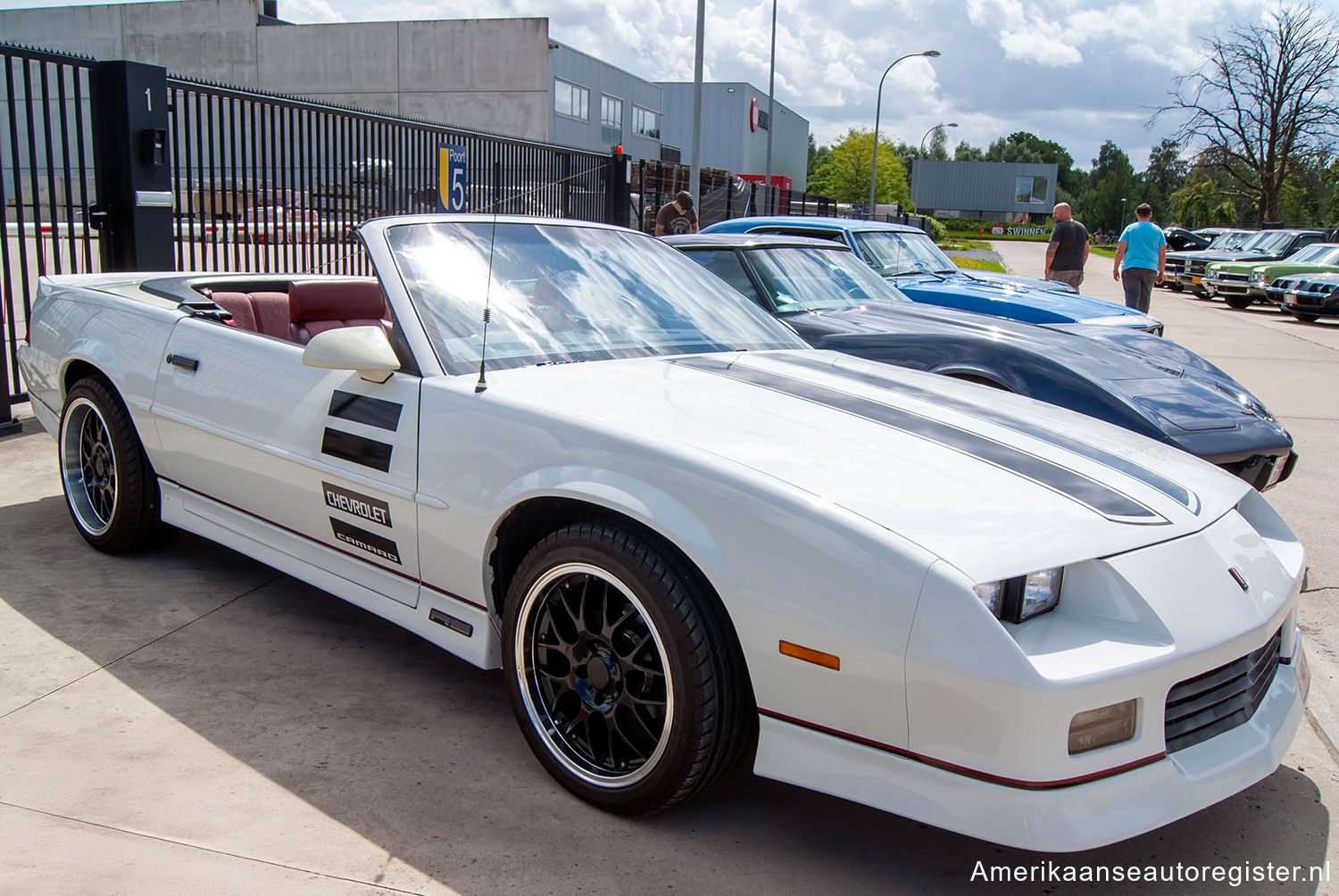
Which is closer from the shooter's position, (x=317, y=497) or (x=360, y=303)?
(x=317, y=497)

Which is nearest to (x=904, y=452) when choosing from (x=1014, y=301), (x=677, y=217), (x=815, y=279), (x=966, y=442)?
(x=966, y=442)

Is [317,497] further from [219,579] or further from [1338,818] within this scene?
[1338,818]

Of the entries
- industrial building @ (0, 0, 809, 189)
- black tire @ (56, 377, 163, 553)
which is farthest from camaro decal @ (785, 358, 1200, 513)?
industrial building @ (0, 0, 809, 189)

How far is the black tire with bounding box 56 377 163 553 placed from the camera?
4000 millimetres

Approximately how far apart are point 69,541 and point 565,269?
254 centimetres

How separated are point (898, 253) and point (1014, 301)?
120cm

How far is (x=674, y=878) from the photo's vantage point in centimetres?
233

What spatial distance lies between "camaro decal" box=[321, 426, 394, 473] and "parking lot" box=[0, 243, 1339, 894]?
72 centimetres

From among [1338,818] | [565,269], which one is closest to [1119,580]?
[1338,818]

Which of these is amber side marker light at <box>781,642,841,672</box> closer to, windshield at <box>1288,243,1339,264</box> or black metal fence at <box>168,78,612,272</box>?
black metal fence at <box>168,78,612,272</box>

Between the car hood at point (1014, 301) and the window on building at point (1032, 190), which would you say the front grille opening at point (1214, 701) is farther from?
the window on building at point (1032, 190)

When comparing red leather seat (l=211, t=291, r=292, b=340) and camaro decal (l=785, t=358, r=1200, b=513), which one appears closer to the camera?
camaro decal (l=785, t=358, r=1200, b=513)

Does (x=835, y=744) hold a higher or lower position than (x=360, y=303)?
lower

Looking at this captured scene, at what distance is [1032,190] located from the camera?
348 feet
